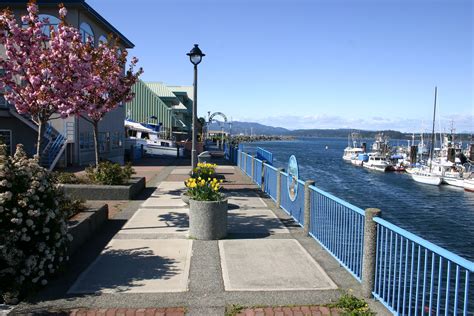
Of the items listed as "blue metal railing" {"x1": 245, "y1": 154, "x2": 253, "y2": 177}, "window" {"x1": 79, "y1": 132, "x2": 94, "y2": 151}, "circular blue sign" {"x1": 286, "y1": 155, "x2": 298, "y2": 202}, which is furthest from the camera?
"window" {"x1": 79, "y1": 132, "x2": 94, "y2": 151}

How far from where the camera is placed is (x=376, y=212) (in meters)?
5.74

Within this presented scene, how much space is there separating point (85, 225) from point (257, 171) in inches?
374

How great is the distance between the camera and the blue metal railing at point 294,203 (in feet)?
31.4

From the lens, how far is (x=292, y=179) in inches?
405

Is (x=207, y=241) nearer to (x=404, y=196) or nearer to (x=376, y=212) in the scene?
(x=376, y=212)

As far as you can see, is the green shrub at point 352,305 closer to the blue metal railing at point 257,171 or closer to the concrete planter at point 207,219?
the concrete planter at point 207,219

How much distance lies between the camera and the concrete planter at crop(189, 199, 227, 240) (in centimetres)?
836

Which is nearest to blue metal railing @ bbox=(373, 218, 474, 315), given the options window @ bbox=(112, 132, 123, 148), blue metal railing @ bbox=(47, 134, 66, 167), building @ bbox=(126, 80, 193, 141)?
blue metal railing @ bbox=(47, 134, 66, 167)

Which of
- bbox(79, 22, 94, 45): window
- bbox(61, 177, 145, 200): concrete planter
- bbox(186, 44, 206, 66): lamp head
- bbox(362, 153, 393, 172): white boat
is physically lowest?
bbox(362, 153, 393, 172): white boat

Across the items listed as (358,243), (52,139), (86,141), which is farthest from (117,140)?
(358,243)

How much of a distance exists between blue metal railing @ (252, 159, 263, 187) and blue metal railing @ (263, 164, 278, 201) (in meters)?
1.08

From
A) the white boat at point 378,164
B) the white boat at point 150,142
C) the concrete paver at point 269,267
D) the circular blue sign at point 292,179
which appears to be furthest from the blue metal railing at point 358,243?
the white boat at point 378,164

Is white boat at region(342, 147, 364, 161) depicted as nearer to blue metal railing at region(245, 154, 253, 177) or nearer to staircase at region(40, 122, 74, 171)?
blue metal railing at region(245, 154, 253, 177)

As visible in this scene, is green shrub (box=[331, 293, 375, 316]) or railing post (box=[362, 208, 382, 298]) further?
railing post (box=[362, 208, 382, 298])
